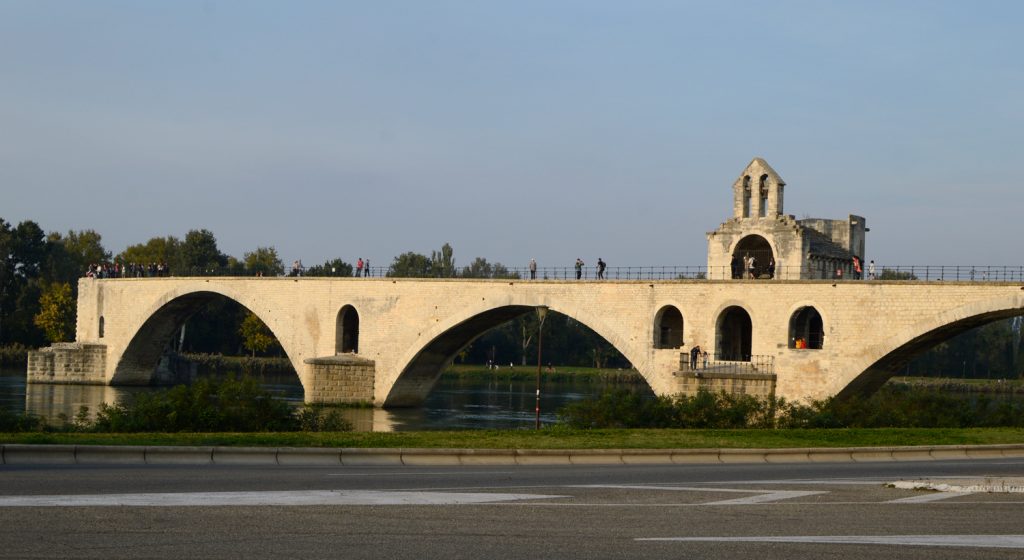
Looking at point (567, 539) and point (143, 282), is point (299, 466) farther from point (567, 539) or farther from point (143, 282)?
point (143, 282)

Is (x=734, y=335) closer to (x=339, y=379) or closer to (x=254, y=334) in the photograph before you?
(x=339, y=379)

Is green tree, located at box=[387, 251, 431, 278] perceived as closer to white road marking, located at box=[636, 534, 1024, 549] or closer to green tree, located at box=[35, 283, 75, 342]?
green tree, located at box=[35, 283, 75, 342]

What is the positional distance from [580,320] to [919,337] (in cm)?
1366

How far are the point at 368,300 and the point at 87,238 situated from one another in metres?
64.5

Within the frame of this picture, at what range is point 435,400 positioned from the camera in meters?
58.1

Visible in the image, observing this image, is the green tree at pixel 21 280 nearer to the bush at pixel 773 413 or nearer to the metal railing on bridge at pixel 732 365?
the metal railing on bridge at pixel 732 365

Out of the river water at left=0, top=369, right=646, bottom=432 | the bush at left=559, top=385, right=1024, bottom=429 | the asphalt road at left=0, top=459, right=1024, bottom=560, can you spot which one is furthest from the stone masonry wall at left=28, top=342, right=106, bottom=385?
the asphalt road at left=0, top=459, right=1024, bottom=560

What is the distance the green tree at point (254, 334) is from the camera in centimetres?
8788

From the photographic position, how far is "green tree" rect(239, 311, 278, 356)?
8788 centimetres

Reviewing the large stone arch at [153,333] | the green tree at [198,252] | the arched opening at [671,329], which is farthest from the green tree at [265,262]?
the arched opening at [671,329]

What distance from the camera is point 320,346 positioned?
183 feet

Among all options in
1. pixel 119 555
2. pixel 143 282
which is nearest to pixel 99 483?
pixel 119 555

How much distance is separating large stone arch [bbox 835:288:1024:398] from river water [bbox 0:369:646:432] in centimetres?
1068

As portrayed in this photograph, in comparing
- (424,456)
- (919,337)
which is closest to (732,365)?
(919,337)
